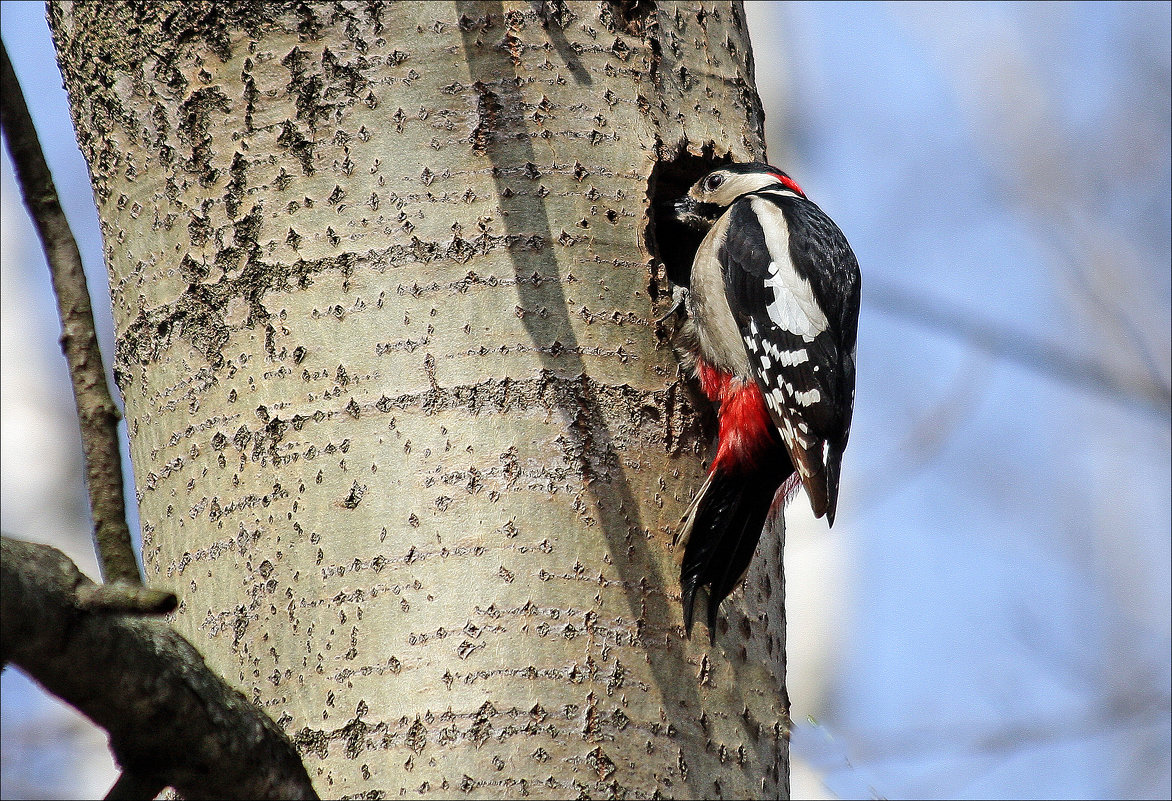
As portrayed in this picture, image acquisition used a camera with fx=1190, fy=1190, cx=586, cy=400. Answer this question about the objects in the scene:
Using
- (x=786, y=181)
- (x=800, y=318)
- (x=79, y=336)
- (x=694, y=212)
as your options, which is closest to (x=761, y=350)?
(x=800, y=318)

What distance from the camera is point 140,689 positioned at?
4.03 ft

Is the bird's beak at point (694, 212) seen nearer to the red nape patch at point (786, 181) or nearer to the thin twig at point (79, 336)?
the red nape patch at point (786, 181)

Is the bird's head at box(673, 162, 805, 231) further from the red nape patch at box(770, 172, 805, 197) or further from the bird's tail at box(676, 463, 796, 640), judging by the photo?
the bird's tail at box(676, 463, 796, 640)

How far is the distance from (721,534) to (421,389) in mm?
538

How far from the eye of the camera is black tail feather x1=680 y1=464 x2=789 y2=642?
182 cm

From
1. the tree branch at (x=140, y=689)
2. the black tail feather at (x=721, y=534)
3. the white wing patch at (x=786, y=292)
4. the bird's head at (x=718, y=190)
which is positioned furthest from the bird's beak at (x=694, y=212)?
the tree branch at (x=140, y=689)

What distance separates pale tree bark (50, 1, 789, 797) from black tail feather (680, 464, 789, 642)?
0.13 feet

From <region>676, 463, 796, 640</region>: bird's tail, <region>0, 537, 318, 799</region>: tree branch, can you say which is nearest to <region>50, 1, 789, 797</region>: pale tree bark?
<region>676, 463, 796, 640</region>: bird's tail

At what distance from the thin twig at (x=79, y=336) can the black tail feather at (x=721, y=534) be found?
821 mm

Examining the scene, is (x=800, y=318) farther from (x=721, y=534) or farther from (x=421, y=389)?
(x=421, y=389)

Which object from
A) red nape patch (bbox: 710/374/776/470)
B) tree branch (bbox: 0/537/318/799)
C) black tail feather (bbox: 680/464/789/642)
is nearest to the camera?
tree branch (bbox: 0/537/318/799)

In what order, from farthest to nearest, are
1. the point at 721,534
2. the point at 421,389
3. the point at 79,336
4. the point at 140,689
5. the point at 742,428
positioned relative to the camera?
the point at 742,428 < the point at 721,534 < the point at 421,389 < the point at 79,336 < the point at 140,689

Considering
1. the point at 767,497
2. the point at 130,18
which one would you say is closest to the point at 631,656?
the point at 767,497

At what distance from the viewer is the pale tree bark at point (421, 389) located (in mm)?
1646
